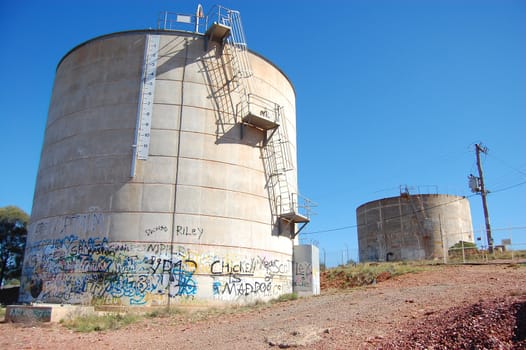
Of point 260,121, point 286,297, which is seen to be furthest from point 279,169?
point 286,297

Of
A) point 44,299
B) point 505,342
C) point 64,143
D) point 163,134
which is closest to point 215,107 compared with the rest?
point 163,134

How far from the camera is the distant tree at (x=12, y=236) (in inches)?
1481

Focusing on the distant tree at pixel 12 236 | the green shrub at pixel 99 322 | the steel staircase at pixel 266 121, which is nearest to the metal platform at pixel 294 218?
the steel staircase at pixel 266 121

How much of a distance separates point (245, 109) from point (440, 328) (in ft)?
49.6

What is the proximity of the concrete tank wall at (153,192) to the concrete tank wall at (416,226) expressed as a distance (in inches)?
884

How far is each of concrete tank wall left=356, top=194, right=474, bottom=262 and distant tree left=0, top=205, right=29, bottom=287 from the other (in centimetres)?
3259

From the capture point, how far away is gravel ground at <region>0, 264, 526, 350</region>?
878cm

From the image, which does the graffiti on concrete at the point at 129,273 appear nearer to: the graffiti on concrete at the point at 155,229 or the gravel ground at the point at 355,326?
the graffiti on concrete at the point at 155,229

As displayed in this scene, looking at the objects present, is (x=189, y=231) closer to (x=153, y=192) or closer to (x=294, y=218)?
(x=153, y=192)

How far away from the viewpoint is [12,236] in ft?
124

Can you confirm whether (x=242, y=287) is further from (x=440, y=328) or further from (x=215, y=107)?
(x=440, y=328)

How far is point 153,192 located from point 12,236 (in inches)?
1014

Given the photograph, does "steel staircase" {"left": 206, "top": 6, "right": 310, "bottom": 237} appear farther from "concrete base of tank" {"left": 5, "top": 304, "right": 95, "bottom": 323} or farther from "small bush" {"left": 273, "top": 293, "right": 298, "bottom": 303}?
"concrete base of tank" {"left": 5, "top": 304, "right": 95, "bottom": 323}

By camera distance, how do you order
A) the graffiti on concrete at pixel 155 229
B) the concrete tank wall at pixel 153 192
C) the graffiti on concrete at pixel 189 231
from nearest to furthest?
the concrete tank wall at pixel 153 192, the graffiti on concrete at pixel 155 229, the graffiti on concrete at pixel 189 231
